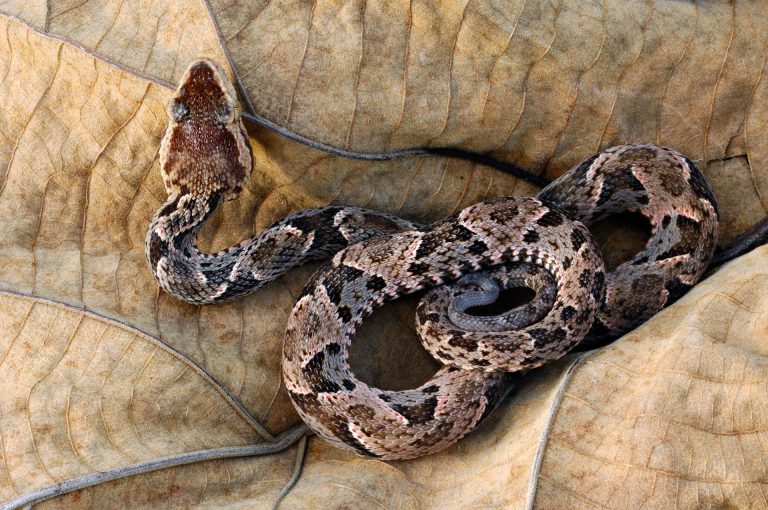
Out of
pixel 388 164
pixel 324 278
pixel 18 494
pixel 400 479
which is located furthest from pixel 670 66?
pixel 18 494

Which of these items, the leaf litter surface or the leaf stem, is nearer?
the leaf stem

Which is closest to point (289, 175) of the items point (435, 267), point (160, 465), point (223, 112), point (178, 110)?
point (223, 112)

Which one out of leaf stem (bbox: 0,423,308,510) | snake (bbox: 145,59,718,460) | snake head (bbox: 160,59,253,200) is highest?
snake head (bbox: 160,59,253,200)

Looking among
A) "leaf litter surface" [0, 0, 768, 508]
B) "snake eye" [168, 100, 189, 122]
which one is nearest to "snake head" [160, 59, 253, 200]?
"snake eye" [168, 100, 189, 122]

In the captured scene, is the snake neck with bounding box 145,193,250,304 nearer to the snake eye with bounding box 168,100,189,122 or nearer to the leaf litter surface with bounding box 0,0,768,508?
the leaf litter surface with bounding box 0,0,768,508

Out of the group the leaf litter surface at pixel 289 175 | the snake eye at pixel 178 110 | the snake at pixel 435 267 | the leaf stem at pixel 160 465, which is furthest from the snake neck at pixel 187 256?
the leaf stem at pixel 160 465

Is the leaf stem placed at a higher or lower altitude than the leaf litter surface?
lower

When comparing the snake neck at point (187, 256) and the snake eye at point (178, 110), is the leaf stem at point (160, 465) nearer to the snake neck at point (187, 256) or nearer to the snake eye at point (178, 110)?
the snake neck at point (187, 256)
